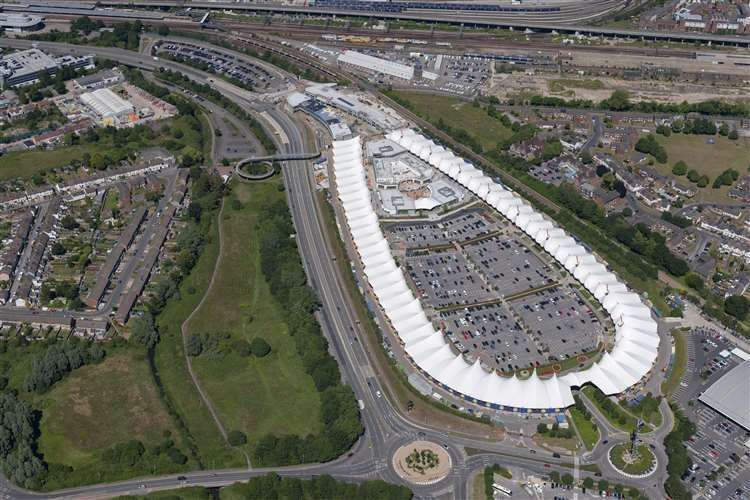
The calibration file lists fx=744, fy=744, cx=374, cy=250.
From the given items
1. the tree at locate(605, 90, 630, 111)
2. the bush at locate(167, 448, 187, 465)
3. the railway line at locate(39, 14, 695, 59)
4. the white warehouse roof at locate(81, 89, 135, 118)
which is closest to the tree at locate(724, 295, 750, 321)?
the tree at locate(605, 90, 630, 111)

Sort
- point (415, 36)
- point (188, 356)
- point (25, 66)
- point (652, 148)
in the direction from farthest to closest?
point (415, 36) < point (25, 66) < point (652, 148) < point (188, 356)

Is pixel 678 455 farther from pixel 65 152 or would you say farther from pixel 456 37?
pixel 456 37

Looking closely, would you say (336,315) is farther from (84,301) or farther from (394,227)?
(84,301)

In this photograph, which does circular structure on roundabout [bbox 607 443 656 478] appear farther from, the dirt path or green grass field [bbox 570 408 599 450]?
the dirt path

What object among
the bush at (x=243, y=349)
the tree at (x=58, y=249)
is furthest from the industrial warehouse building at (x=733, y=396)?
the tree at (x=58, y=249)

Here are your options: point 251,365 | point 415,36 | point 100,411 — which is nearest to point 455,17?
point 415,36
